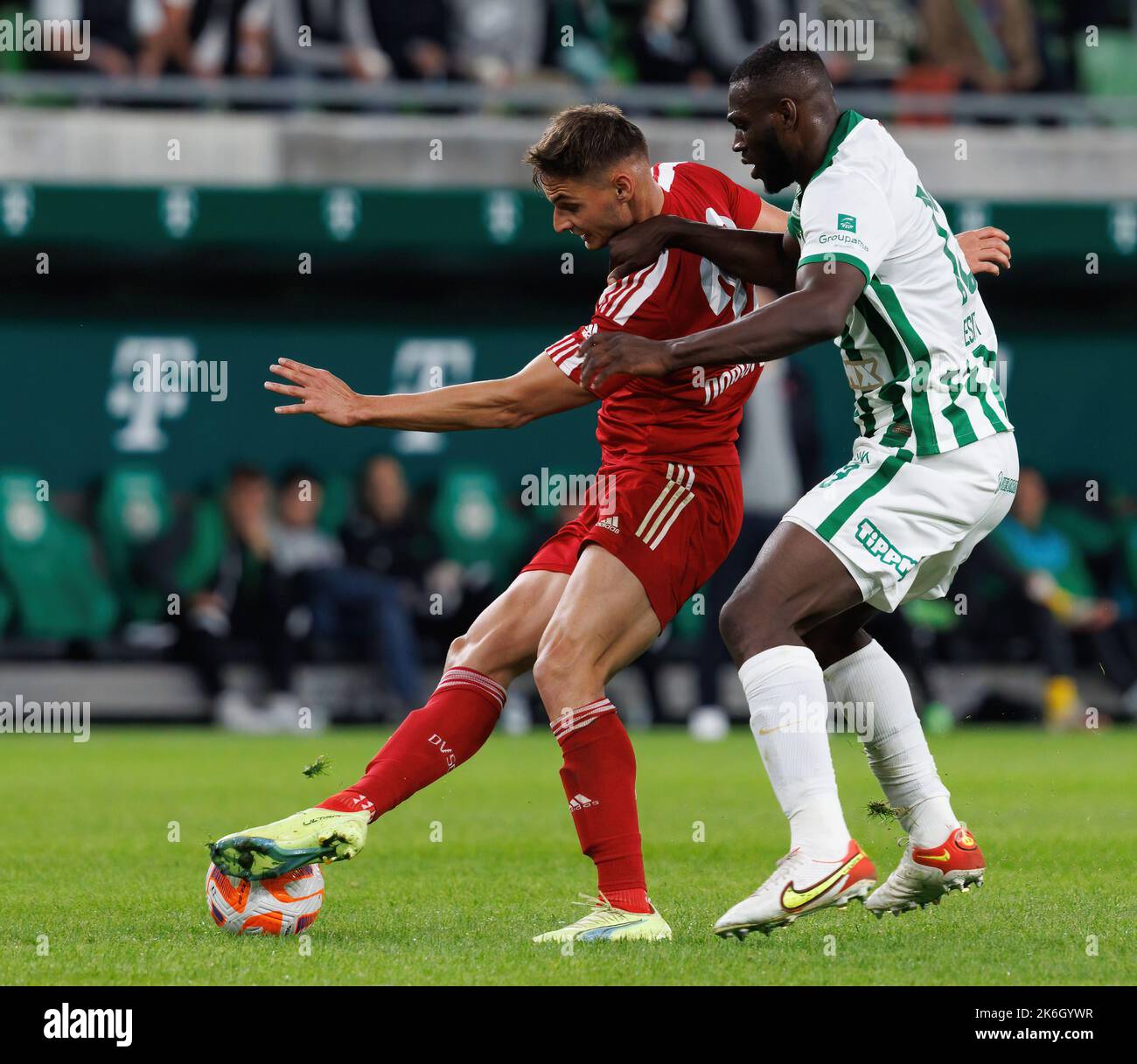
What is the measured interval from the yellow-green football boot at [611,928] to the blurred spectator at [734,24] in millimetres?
12346

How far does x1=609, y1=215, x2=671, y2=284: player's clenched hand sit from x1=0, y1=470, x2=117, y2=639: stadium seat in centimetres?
1013

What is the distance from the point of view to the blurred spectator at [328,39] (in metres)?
15.7

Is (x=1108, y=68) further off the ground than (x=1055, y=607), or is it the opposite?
(x=1108, y=68)

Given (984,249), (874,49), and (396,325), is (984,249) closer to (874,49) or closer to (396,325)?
(396,325)

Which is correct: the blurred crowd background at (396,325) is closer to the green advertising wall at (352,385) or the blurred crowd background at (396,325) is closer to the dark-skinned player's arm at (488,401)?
the green advertising wall at (352,385)

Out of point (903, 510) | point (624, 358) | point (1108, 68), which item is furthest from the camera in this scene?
point (1108, 68)

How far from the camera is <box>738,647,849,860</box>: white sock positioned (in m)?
4.88

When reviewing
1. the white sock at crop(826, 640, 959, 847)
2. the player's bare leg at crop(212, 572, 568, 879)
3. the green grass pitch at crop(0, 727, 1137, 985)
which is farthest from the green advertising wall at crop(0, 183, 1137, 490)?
the white sock at crop(826, 640, 959, 847)

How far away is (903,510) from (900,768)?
833mm

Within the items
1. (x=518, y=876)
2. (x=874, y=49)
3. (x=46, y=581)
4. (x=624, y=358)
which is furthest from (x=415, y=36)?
(x=624, y=358)

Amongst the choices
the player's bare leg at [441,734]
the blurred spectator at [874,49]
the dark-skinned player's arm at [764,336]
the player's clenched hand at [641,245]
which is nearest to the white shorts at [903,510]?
the dark-skinned player's arm at [764,336]

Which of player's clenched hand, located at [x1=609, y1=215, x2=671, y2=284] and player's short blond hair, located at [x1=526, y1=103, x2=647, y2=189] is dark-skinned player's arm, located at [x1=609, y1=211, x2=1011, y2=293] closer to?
player's clenched hand, located at [x1=609, y1=215, x2=671, y2=284]

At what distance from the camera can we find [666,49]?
16.3 m

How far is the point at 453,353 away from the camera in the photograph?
16.0m
